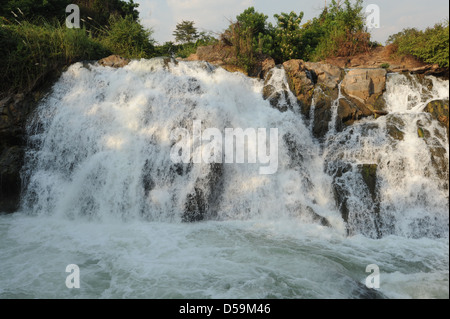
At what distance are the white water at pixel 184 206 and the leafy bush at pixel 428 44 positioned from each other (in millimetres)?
2270

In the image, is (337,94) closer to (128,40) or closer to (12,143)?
(128,40)

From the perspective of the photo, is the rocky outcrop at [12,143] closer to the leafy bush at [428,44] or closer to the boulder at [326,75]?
the boulder at [326,75]

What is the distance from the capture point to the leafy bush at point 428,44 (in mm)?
6927

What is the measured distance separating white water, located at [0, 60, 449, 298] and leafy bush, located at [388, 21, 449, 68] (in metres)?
2.27

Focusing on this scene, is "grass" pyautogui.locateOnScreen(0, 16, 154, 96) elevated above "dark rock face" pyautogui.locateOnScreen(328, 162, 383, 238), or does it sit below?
above

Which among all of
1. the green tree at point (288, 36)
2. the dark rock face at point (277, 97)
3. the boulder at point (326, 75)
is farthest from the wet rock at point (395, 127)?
the green tree at point (288, 36)

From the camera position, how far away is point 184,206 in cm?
593

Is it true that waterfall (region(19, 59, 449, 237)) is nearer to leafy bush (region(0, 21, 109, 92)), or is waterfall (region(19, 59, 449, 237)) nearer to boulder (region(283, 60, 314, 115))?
boulder (region(283, 60, 314, 115))

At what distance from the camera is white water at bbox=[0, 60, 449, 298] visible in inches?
152

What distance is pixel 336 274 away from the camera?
152 inches

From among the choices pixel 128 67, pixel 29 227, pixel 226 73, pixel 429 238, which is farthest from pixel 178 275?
pixel 128 67

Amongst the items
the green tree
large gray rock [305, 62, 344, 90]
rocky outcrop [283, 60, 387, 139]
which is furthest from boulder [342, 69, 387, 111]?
the green tree

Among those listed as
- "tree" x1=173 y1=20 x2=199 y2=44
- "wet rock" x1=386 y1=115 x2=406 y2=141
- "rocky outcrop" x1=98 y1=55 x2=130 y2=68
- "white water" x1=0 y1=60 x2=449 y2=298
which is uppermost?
"tree" x1=173 y1=20 x2=199 y2=44

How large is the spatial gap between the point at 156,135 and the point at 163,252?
298 cm
